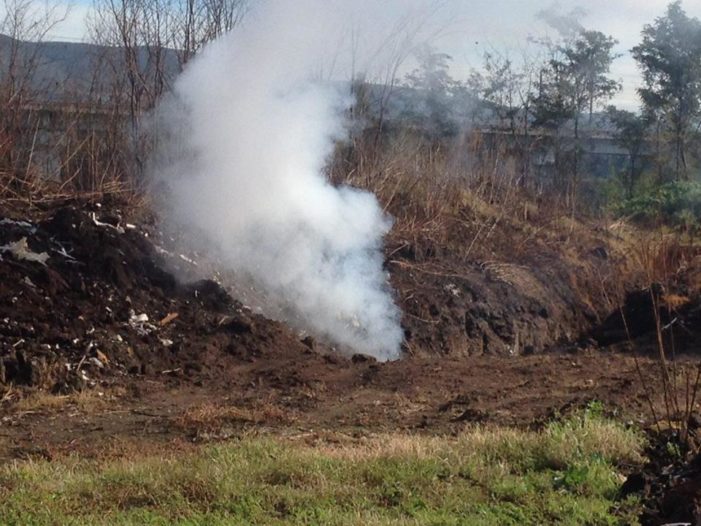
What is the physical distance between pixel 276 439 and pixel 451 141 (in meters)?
13.3

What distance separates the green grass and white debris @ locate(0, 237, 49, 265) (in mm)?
4814

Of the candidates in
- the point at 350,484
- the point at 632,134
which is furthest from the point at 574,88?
the point at 350,484

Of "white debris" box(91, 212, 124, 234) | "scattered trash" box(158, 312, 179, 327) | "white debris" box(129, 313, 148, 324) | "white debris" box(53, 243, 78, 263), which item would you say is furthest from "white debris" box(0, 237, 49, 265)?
"scattered trash" box(158, 312, 179, 327)

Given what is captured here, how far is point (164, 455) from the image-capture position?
6.93 meters

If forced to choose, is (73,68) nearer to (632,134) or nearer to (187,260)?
(187,260)

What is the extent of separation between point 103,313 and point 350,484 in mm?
5533

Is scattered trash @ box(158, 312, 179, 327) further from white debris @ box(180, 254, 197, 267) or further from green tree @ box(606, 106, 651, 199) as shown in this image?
green tree @ box(606, 106, 651, 199)

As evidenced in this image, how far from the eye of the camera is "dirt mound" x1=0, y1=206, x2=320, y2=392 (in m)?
9.92

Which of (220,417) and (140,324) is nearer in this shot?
(220,417)

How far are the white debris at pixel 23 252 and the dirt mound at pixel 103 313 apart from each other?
1 centimetres

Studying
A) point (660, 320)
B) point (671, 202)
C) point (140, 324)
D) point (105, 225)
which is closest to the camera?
point (140, 324)

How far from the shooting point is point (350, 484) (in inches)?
238

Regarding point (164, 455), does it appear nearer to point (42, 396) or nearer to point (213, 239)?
point (42, 396)

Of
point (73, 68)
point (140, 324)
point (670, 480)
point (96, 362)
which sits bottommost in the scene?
point (96, 362)
